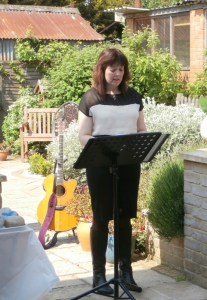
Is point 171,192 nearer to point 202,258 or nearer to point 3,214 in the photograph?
point 202,258

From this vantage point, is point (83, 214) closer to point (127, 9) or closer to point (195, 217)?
point (195, 217)

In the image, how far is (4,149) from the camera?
41.5 ft

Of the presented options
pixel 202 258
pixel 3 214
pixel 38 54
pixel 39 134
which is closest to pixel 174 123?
pixel 202 258

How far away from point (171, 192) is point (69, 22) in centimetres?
1148

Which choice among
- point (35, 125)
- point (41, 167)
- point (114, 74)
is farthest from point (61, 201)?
point (35, 125)

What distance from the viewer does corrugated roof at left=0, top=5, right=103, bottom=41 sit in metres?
14.5

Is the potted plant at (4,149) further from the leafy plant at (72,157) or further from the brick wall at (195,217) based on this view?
the brick wall at (195,217)

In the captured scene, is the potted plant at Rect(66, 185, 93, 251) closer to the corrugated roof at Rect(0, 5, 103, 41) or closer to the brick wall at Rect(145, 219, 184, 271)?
the brick wall at Rect(145, 219, 184, 271)

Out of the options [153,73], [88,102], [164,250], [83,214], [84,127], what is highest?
[153,73]

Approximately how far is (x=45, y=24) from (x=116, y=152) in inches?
470

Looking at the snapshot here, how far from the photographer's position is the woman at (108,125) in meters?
4.19

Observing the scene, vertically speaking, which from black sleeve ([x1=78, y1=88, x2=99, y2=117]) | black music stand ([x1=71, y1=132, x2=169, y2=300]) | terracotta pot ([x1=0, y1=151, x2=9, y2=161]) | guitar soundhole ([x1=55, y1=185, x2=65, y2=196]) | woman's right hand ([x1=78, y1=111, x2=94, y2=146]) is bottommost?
terracotta pot ([x1=0, y1=151, x2=9, y2=161])

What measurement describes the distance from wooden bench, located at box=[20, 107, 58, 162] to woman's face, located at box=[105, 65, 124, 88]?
24.4 ft

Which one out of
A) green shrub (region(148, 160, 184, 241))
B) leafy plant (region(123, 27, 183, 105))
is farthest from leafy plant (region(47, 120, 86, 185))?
leafy plant (region(123, 27, 183, 105))
